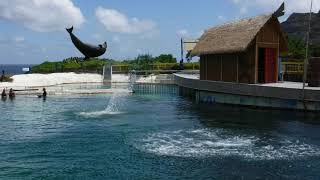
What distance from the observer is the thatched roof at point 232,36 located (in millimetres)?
37562

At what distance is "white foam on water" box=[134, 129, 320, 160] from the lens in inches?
801

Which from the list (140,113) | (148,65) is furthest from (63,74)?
(140,113)

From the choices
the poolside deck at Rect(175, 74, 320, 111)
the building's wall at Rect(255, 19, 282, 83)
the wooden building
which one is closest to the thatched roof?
the wooden building

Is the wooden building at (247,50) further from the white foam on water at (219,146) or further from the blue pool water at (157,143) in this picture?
the white foam on water at (219,146)

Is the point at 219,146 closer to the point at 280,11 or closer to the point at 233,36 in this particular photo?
the point at 233,36

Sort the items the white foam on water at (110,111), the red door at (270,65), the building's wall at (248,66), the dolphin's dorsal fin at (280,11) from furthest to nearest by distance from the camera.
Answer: the red door at (270,65)
the dolphin's dorsal fin at (280,11)
the building's wall at (248,66)
the white foam on water at (110,111)

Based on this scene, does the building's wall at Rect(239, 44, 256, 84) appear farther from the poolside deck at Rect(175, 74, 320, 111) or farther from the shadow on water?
the shadow on water

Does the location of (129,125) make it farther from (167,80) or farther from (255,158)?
(167,80)

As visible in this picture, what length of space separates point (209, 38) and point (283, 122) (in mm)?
15752

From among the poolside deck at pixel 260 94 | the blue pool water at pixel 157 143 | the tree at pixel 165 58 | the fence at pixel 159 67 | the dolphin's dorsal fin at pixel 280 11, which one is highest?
→ the dolphin's dorsal fin at pixel 280 11

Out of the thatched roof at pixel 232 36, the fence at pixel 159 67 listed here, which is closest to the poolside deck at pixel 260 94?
the thatched roof at pixel 232 36

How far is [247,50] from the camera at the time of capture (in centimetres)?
3800

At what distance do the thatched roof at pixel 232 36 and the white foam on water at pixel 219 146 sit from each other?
13573 mm

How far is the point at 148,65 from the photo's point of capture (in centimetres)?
7500
